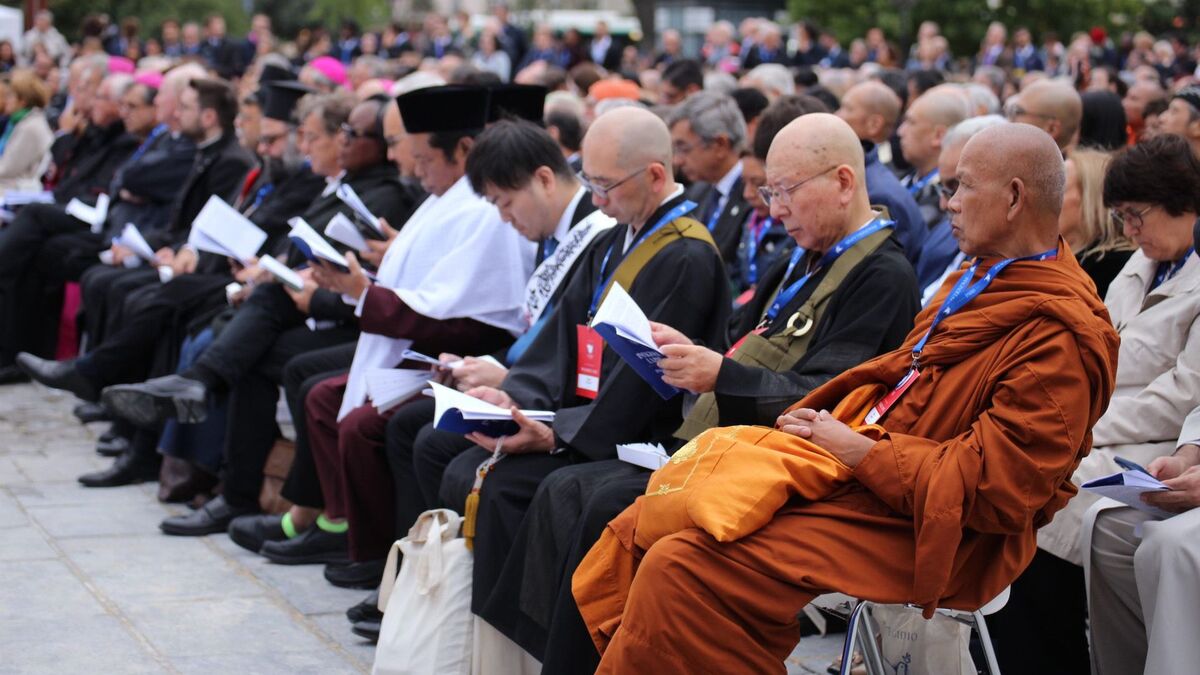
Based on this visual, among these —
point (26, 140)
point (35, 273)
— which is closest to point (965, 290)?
point (35, 273)

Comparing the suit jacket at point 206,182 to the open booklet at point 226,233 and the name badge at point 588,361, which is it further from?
the name badge at point 588,361

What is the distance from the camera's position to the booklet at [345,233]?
6277mm

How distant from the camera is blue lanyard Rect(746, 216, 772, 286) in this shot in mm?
6277

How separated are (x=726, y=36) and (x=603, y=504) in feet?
57.1

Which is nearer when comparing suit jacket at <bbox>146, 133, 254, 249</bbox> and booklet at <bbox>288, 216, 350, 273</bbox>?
booklet at <bbox>288, 216, 350, 273</bbox>

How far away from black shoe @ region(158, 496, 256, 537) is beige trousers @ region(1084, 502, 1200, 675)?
12.6 feet

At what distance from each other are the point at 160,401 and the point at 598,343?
101 inches

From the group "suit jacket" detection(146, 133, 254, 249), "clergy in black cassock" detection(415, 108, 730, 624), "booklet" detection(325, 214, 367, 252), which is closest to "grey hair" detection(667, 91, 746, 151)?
"booklet" detection(325, 214, 367, 252)

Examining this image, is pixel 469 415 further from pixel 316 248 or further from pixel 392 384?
pixel 316 248

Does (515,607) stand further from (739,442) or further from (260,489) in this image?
(260,489)

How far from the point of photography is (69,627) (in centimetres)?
509

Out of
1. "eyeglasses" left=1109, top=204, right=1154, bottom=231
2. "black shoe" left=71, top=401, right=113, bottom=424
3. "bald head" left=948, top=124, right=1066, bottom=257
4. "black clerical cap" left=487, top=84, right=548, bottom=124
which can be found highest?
"bald head" left=948, top=124, right=1066, bottom=257

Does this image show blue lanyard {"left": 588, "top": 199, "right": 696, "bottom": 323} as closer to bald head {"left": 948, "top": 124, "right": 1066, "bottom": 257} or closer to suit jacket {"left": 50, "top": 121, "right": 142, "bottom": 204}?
bald head {"left": 948, "top": 124, "right": 1066, "bottom": 257}

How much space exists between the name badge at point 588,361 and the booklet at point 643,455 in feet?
1.23
